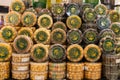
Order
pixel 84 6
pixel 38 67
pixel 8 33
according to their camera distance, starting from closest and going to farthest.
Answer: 1. pixel 38 67
2. pixel 8 33
3. pixel 84 6

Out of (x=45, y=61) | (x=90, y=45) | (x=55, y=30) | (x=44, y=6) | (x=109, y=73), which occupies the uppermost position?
(x=44, y=6)

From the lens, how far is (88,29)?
2.41m

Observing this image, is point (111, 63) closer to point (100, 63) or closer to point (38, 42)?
point (100, 63)

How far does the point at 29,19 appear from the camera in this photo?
249 centimetres

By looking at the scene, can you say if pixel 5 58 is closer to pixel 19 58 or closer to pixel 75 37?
pixel 19 58

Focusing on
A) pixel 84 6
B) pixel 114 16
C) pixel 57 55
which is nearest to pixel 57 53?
pixel 57 55

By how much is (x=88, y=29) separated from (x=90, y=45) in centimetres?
22

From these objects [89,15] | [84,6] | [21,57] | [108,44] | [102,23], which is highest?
[84,6]

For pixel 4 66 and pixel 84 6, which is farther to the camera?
pixel 84 6

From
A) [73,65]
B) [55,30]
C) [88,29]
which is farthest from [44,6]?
[73,65]

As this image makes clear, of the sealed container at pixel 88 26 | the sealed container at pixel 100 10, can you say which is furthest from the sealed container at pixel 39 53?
the sealed container at pixel 100 10

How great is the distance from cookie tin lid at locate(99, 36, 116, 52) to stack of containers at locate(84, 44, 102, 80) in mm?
77

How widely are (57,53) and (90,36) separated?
48 cm

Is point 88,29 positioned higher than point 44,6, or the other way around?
point 44,6
